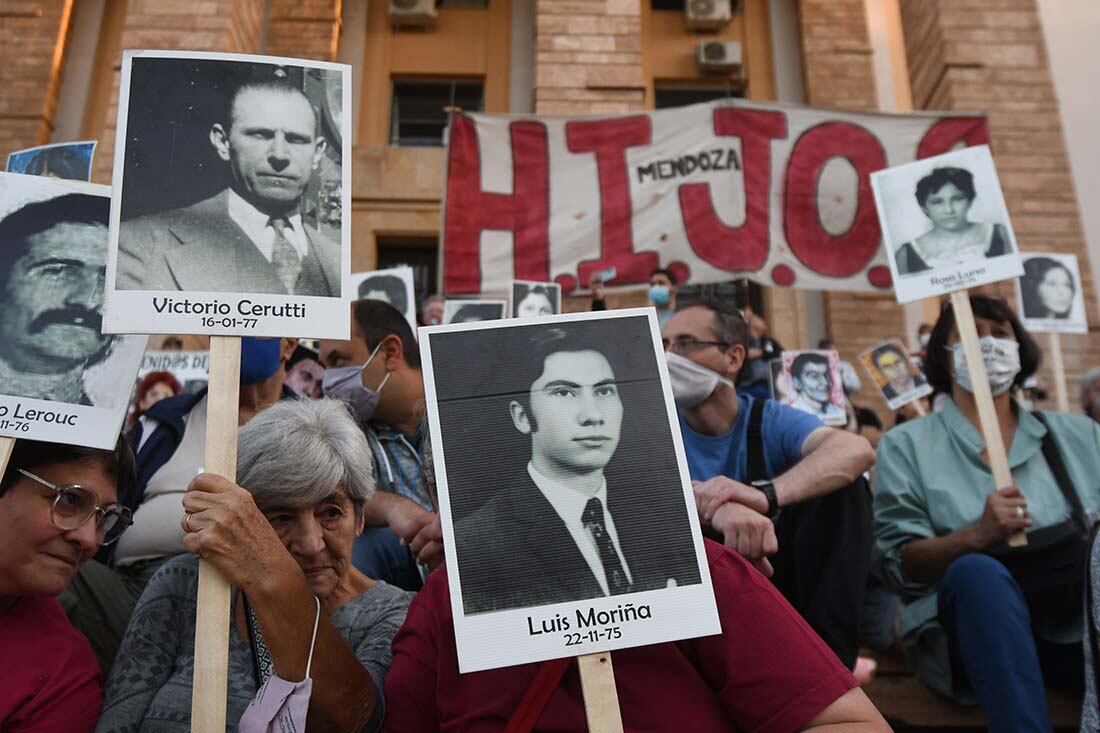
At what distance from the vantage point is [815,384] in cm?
684

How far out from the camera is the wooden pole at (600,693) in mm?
1637

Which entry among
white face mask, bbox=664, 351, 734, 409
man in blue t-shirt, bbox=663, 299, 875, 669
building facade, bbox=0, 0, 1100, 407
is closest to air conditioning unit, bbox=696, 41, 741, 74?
building facade, bbox=0, 0, 1100, 407

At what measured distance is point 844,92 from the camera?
14016mm

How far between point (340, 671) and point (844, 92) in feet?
45.4

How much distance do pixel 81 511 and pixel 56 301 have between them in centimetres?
59

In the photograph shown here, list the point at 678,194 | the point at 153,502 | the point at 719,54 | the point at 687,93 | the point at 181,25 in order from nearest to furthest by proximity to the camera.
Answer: the point at 153,502
the point at 678,194
the point at 181,25
the point at 719,54
the point at 687,93

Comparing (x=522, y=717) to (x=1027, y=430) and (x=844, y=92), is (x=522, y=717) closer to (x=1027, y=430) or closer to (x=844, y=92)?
(x=1027, y=430)

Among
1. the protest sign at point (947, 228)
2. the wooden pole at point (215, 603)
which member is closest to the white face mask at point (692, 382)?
the protest sign at point (947, 228)

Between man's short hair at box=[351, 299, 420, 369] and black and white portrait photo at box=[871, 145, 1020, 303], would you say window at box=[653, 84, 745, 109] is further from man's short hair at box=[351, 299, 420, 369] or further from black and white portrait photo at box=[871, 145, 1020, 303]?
man's short hair at box=[351, 299, 420, 369]

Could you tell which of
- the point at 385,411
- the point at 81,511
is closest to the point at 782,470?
the point at 385,411

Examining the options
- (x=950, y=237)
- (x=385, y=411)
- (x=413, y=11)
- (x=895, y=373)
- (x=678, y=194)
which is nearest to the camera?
(x=385, y=411)

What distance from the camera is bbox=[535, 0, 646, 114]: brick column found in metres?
11.2

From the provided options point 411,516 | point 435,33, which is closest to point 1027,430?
point 411,516

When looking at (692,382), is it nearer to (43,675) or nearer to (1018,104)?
(43,675)
